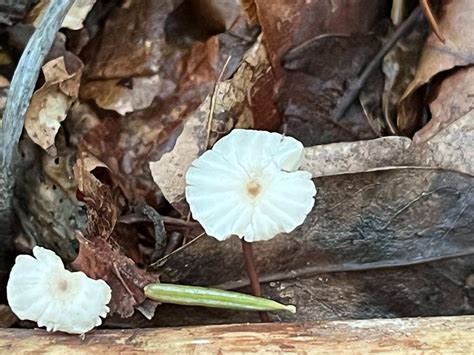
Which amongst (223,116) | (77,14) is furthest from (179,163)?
(77,14)

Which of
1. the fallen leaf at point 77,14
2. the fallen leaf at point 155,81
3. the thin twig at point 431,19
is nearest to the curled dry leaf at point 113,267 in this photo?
the fallen leaf at point 155,81

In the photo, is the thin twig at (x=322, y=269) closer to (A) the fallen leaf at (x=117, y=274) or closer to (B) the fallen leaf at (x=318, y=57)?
(A) the fallen leaf at (x=117, y=274)

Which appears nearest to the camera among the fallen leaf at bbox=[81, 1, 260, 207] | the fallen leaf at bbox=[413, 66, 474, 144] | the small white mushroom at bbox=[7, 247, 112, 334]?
the small white mushroom at bbox=[7, 247, 112, 334]

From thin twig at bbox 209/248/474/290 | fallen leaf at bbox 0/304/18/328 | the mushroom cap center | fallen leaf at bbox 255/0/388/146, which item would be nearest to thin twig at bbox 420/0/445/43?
fallen leaf at bbox 255/0/388/146

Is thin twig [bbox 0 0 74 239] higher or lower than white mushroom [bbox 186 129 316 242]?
higher

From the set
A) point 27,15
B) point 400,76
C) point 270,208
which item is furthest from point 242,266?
point 27,15

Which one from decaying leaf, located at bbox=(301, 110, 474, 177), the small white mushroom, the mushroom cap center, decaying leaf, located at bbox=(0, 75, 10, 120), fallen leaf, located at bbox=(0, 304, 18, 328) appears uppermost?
decaying leaf, located at bbox=(0, 75, 10, 120)

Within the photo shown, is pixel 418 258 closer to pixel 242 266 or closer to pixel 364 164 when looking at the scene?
pixel 364 164

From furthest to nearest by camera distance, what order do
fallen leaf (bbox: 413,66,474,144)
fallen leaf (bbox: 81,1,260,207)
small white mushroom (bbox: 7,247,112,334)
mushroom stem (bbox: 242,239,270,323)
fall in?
fallen leaf (bbox: 81,1,260,207) → fallen leaf (bbox: 413,66,474,144) → mushroom stem (bbox: 242,239,270,323) → small white mushroom (bbox: 7,247,112,334)

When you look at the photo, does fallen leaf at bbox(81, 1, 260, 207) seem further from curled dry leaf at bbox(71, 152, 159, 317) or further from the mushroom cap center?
the mushroom cap center
